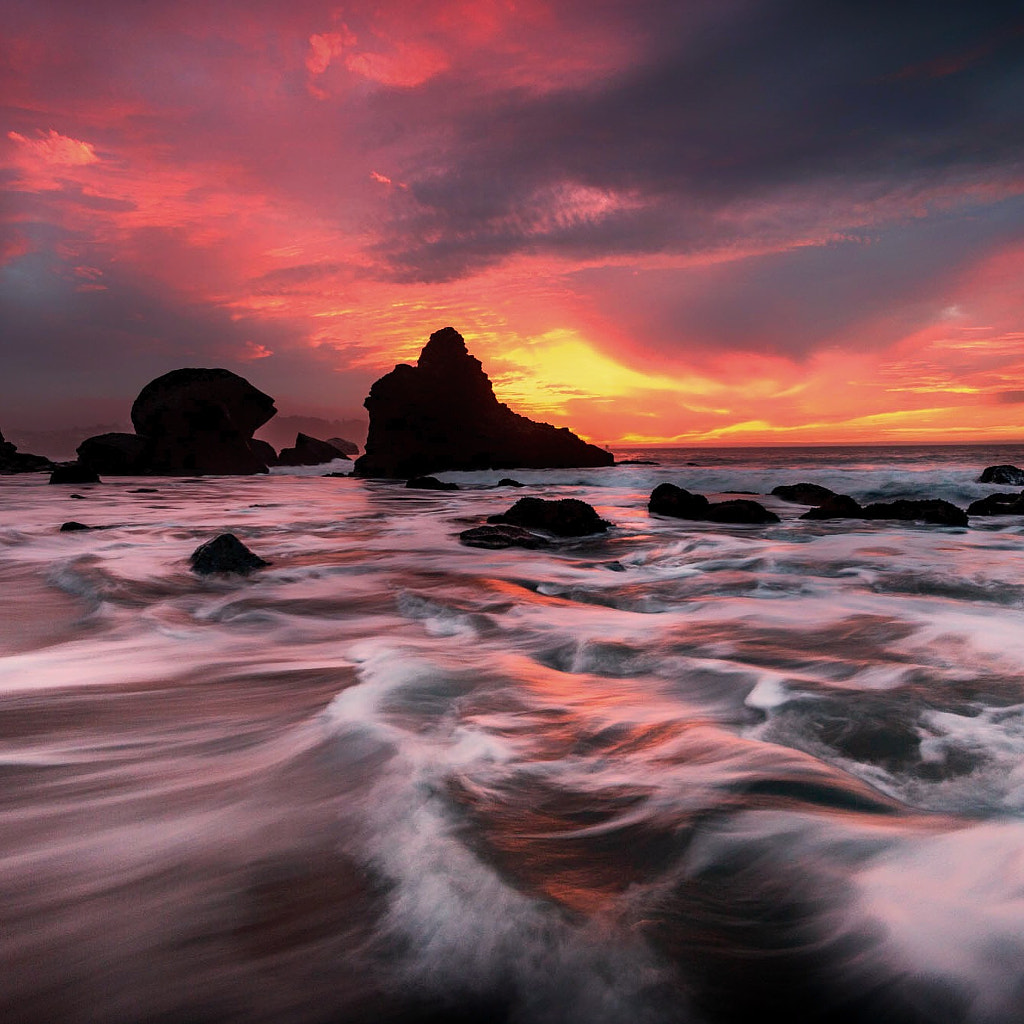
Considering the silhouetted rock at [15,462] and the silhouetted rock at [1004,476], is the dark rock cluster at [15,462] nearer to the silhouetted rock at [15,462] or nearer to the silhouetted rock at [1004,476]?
the silhouetted rock at [15,462]

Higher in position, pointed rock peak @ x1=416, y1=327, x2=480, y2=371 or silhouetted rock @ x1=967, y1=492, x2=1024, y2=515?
pointed rock peak @ x1=416, y1=327, x2=480, y2=371

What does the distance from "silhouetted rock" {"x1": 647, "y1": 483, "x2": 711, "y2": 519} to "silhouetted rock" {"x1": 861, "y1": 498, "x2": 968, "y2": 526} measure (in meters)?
3.08

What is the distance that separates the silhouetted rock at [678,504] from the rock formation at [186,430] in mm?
36036

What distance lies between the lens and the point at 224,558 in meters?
6.76

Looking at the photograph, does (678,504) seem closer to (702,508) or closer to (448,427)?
(702,508)

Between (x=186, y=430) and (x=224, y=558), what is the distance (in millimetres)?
39359

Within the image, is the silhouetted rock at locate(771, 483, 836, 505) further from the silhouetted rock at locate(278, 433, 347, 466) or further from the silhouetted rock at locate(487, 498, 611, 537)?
the silhouetted rock at locate(278, 433, 347, 466)

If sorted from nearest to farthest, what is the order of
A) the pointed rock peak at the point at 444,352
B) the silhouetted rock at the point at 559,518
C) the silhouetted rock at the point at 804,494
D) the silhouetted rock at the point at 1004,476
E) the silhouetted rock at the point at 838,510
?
the silhouetted rock at the point at 559,518
the silhouetted rock at the point at 838,510
the silhouetted rock at the point at 804,494
the silhouetted rock at the point at 1004,476
the pointed rock peak at the point at 444,352

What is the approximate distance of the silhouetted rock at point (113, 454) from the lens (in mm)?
38062

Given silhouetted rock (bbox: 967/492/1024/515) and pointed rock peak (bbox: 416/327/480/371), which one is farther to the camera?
pointed rock peak (bbox: 416/327/480/371)

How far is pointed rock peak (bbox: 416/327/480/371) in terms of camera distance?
159ft

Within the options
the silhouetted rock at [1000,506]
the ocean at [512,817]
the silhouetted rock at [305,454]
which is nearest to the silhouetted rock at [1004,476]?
the silhouetted rock at [1000,506]

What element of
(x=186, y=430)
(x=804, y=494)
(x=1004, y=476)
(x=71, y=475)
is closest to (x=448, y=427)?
(x=186, y=430)

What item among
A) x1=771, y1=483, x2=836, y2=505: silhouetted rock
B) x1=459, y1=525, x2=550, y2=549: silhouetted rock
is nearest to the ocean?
x1=459, y1=525, x2=550, y2=549: silhouetted rock
